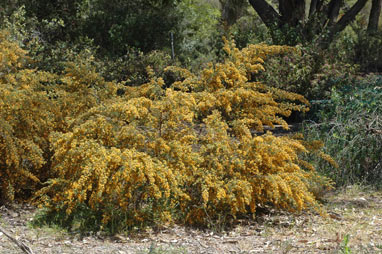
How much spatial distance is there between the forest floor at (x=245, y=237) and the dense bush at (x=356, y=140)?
2.43 ft

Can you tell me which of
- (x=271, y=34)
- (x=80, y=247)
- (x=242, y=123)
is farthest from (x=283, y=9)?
(x=80, y=247)

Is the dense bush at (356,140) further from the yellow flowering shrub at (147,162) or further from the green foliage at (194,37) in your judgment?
the green foliage at (194,37)

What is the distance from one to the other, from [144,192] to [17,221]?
4.74ft

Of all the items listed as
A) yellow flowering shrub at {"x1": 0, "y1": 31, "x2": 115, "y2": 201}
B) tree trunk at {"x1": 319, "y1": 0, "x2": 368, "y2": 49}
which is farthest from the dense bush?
tree trunk at {"x1": 319, "y1": 0, "x2": 368, "y2": 49}

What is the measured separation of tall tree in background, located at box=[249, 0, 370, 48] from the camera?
36.2 ft

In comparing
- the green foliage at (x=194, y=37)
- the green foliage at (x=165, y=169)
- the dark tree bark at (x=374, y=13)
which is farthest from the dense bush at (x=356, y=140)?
the dark tree bark at (x=374, y=13)

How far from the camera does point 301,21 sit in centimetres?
1108

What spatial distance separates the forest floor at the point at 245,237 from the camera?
445 cm

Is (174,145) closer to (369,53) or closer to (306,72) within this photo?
(306,72)

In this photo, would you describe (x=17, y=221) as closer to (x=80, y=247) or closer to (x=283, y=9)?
(x=80, y=247)

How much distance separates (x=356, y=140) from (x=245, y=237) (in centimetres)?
236

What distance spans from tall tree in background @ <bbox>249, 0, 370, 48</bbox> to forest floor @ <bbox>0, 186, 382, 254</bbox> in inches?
235

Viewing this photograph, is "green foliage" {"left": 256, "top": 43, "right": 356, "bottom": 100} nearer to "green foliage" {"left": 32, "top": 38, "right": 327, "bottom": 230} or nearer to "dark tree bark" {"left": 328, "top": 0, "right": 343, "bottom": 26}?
"dark tree bark" {"left": 328, "top": 0, "right": 343, "bottom": 26}

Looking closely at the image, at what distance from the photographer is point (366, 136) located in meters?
6.38
